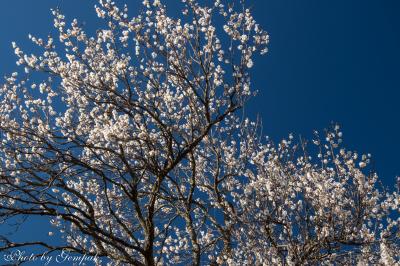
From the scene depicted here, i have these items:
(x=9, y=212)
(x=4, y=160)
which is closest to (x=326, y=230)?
(x=9, y=212)

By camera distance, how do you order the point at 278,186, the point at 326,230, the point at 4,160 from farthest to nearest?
the point at 4,160, the point at 278,186, the point at 326,230

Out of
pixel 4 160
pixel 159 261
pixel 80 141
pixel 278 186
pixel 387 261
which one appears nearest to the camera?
pixel 387 261

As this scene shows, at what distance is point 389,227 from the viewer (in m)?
8.46

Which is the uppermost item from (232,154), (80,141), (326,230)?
(232,154)

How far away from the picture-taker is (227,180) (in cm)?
878

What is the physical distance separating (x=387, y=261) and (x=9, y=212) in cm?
519

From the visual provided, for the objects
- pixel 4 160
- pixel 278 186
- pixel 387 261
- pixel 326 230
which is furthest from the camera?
pixel 4 160

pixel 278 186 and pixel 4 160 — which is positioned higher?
pixel 4 160

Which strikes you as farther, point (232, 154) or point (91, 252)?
point (232, 154)

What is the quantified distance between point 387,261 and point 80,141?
4812mm

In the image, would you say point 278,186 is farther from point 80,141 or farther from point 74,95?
point 74,95

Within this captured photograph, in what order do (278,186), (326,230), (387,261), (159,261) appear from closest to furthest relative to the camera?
(387,261) < (326,230) < (278,186) < (159,261)

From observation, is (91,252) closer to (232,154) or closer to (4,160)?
(4,160)

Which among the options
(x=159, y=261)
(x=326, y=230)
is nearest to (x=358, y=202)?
(x=326, y=230)
